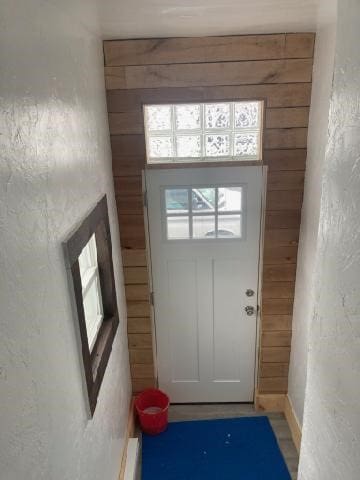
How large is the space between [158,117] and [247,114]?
0.59 m

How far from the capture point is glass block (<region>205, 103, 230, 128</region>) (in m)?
2.48

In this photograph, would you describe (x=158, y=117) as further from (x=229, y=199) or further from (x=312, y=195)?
(x=312, y=195)

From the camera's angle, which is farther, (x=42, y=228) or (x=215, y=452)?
(x=215, y=452)

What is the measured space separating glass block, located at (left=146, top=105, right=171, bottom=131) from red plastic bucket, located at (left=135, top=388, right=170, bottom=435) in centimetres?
201

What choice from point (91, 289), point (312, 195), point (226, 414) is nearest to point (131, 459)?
point (226, 414)

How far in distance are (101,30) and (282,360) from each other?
259cm

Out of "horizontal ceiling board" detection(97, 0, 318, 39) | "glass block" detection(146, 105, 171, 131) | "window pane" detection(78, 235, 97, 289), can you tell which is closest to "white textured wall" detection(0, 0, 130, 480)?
"horizontal ceiling board" detection(97, 0, 318, 39)

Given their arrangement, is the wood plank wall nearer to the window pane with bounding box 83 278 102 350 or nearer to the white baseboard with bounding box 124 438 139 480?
the window pane with bounding box 83 278 102 350

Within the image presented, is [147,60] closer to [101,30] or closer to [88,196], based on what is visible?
[101,30]

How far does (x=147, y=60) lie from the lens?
2320 mm

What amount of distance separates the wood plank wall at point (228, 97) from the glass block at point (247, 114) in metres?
0.11

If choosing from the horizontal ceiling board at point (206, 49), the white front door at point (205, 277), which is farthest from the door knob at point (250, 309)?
the horizontal ceiling board at point (206, 49)

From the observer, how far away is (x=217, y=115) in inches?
98.3

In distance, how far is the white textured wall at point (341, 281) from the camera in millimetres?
1015
